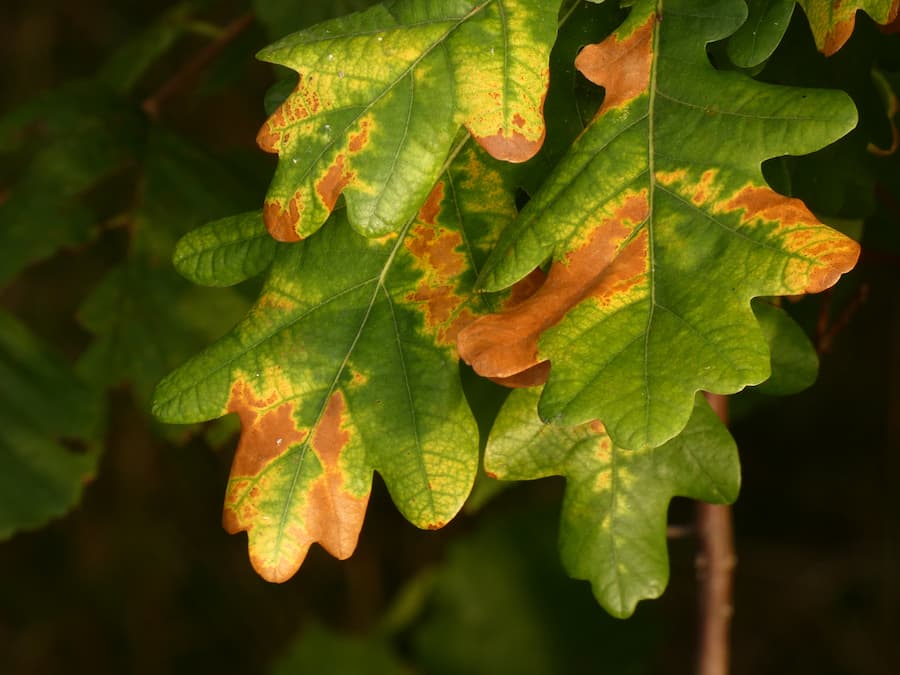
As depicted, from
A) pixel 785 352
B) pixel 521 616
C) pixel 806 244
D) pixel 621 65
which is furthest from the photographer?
pixel 521 616

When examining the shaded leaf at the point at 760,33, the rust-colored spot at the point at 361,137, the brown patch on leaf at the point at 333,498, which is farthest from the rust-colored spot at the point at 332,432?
the shaded leaf at the point at 760,33

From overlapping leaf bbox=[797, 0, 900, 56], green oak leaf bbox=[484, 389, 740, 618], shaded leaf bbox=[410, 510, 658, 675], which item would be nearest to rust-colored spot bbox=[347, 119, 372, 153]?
green oak leaf bbox=[484, 389, 740, 618]

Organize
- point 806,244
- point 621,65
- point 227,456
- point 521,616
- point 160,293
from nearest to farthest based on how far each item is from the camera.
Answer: point 806,244 → point 621,65 → point 160,293 → point 521,616 → point 227,456

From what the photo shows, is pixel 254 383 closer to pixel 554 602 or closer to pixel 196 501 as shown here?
pixel 554 602

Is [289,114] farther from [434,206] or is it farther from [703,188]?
[703,188]

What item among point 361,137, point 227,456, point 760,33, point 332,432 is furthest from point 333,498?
point 227,456

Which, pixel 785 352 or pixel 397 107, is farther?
pixel 785 352
